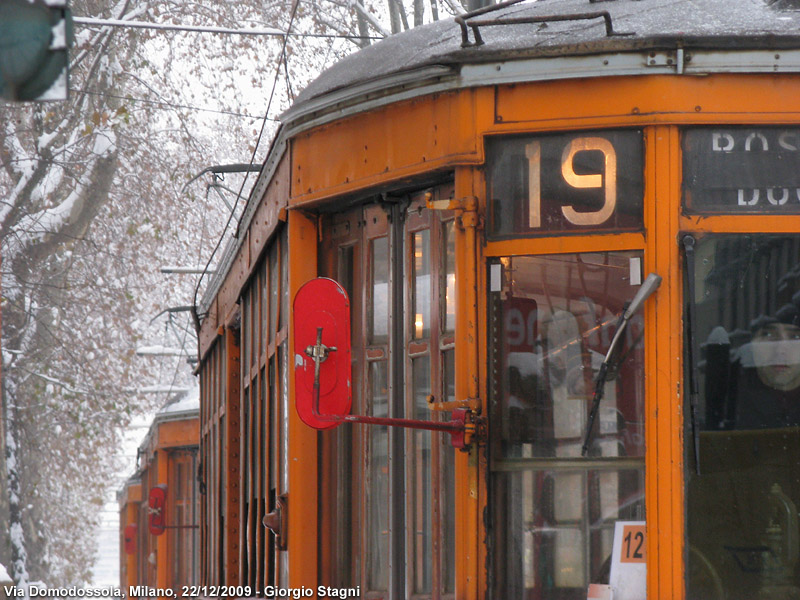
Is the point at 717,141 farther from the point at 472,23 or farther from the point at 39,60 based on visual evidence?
the point at 39,60

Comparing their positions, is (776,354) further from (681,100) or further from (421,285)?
(421,285)

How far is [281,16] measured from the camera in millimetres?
21438

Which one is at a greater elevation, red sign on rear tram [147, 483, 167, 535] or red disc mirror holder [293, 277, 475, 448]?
red disc mirror holder [293, 277, 475, 448]

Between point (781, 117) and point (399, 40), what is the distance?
177 cm

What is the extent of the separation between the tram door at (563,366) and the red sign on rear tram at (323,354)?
495 mm

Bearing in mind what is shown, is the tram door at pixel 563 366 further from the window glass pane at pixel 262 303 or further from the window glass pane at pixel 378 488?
the window glass pane at pixel 262 303

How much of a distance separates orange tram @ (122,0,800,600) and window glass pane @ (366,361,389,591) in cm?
29

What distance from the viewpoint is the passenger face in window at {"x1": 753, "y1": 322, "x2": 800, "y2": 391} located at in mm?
4387

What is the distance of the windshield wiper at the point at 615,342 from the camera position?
436 centimetres

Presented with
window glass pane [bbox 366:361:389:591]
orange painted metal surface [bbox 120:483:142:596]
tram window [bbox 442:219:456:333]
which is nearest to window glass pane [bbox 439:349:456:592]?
tram window [bbox 442:219:456:333]

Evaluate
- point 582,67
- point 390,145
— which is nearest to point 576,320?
point 582,67

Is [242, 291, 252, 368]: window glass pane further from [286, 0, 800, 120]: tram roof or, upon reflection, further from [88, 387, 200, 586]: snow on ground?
[88, 387, 200, 586]: snow on ground

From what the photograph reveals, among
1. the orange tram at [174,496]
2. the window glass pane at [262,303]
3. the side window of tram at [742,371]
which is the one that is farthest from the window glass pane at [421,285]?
the orange tram at [174,496]

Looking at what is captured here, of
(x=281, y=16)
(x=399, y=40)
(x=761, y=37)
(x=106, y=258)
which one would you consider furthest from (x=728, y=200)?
(x=106, y=258)
